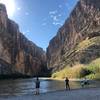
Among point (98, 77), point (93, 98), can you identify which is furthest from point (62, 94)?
point (98, 77)

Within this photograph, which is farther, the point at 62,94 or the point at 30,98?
the point at 62,94

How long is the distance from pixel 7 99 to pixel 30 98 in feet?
11.0

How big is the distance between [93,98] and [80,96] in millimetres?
3046

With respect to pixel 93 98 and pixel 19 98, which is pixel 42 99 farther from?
pixel 93 98

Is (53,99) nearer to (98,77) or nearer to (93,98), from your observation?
(93,98)

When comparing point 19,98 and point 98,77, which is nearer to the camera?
point 19,98

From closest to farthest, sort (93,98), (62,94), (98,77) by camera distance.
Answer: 1. (93,98)
2. (62,94)
3. (98,77)

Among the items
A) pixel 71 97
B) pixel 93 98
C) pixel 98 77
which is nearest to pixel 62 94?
pixel 71 97

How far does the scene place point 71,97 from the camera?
4838 centimetres

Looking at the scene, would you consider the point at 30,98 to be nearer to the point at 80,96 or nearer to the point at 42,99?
the point at 42,99

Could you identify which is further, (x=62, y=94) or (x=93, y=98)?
(x=62, y=94)

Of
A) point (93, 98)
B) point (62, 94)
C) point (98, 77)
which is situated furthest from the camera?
point (98, 77)

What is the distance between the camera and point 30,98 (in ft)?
159

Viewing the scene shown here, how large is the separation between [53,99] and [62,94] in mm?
5231
